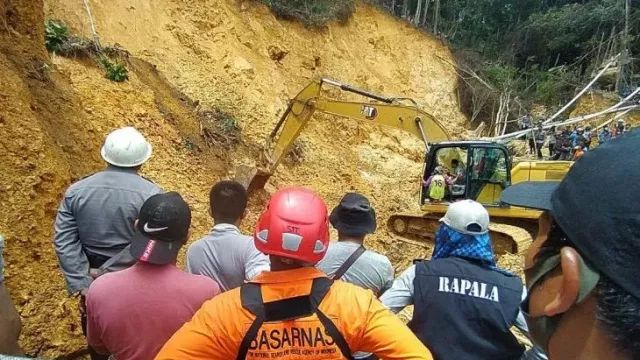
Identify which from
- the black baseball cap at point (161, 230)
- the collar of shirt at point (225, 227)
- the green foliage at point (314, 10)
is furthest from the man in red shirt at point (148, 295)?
the green foliage at point (314, 10)

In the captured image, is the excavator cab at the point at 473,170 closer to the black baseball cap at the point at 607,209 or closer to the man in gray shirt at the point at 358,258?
the man in gray shirt at the point at 358,258

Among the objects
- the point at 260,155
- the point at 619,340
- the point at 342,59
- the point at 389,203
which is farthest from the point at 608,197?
the point at 342,59

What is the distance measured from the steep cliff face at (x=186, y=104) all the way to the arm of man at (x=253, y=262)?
1.91 meters

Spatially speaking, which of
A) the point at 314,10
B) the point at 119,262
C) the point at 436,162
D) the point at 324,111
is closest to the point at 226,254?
the point at 119,262

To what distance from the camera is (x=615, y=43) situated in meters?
26.9

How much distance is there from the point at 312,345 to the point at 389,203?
11186mm

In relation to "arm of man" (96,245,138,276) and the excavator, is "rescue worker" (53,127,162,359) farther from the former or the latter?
the excavator

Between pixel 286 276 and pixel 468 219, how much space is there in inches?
50.5

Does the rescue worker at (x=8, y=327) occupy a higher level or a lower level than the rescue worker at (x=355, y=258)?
lower

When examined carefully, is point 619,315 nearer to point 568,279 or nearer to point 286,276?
point 568,279

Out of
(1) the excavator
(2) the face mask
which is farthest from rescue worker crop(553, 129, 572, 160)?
(2) the face mask

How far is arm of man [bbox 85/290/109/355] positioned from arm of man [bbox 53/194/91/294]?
2.49 feet

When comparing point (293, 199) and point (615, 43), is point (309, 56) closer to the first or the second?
point (293, 199)

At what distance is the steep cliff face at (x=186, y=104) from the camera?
4133 millimetres
